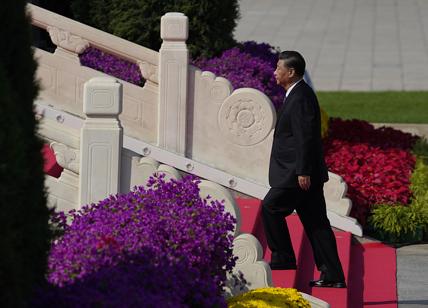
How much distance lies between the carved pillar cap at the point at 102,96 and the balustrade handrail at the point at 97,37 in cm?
338

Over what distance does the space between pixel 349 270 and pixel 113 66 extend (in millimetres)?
3777

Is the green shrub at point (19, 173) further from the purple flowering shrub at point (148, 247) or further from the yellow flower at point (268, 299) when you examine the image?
the yellow flower at point (268, 299)

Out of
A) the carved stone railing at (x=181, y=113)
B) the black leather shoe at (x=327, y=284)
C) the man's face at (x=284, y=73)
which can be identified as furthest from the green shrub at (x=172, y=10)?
the black leather shoe at (x=327, y=284)

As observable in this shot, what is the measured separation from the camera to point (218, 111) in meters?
11.1

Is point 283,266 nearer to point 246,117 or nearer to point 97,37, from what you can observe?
point 246,117

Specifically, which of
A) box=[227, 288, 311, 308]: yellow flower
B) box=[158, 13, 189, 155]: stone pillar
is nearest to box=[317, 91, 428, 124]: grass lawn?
box=[158, 13, 189, 155]: stone pillar

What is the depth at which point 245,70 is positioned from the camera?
12.6 meters

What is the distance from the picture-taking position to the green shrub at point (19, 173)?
13.5 feet

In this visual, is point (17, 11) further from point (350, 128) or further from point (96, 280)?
point (350, 128)

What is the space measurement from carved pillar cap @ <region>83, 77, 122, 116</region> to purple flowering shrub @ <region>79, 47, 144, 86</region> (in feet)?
14.4

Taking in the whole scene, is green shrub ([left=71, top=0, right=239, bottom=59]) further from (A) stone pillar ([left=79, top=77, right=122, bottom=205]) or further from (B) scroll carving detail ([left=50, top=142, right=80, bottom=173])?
(A) stone pillar ([left=79, top=77, right=122, bottom=205])

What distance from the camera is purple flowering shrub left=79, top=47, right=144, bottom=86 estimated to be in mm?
12312

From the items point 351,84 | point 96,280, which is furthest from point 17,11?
point 351,84

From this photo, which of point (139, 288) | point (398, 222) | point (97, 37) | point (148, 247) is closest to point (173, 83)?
point (97, 37)
